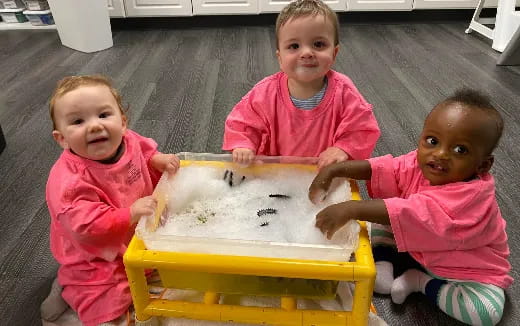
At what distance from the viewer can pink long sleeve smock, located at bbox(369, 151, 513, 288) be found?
0.77m

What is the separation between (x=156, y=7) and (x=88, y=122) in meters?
2.14

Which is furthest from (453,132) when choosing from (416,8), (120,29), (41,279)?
(120,29)

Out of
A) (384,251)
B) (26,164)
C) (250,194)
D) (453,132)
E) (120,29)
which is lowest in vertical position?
(120,29)

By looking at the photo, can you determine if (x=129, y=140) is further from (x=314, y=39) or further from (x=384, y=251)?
(x=384, y=251)

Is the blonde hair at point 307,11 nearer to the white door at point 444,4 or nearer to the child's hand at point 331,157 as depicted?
the child's hand at point 331,157

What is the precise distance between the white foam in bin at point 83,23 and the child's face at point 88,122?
176 cm

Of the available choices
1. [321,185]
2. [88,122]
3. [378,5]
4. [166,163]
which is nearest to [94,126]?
[88,122]

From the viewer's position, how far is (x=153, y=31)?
2.82 m

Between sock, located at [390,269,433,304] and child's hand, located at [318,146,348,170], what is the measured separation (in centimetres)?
27

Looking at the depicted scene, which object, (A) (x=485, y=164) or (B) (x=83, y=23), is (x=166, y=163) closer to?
(A) (x=485, y=164)

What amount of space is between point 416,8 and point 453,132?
89.8 inches

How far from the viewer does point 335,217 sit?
29.0 inches

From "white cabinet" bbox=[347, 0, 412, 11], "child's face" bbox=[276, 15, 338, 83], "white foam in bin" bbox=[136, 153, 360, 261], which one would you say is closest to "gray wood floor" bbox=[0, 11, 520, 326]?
"white cabinet" bbox=[347, 0, 412, 11]

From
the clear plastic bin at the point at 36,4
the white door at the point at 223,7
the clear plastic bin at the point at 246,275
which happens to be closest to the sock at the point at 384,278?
the clear plastic bin at the point at 246,275
